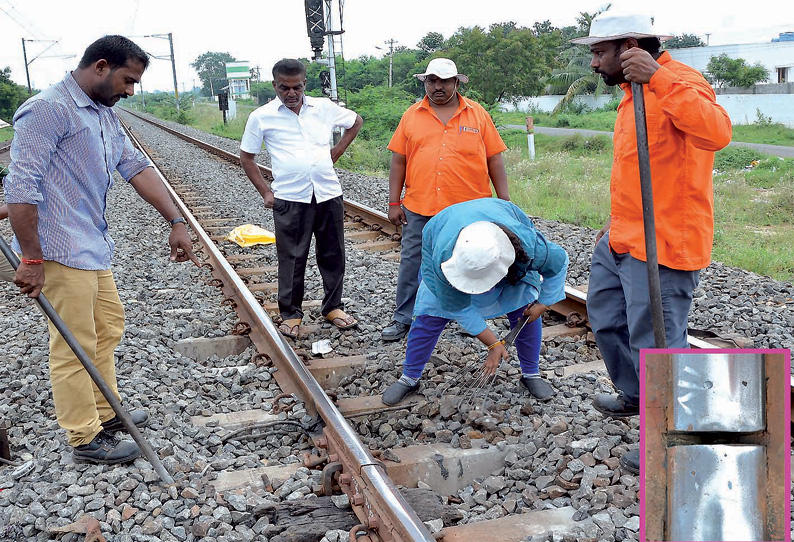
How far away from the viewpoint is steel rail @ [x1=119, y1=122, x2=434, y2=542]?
2770 mm

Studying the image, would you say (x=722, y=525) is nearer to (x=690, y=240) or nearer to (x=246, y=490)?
(x=690, y=240)

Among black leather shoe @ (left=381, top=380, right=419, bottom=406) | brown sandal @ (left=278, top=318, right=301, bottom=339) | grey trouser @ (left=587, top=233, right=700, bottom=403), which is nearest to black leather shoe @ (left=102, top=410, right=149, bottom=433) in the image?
black leather shoe @ (left=381, top=380, right=419, bottom=406)

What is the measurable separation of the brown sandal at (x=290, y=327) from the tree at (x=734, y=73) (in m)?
39.8

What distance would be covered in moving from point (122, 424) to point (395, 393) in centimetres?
143

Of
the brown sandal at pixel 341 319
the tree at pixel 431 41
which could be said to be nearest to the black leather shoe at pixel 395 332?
the brown sandal at pixel 341 319

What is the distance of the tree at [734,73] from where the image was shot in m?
39.5

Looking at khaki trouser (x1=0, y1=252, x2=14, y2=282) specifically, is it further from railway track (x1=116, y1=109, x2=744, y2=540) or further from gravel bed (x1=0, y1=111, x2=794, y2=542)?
railway track (x1=116, y1=109, x2=744, y2=540)

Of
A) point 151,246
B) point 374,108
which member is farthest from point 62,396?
point 374,108

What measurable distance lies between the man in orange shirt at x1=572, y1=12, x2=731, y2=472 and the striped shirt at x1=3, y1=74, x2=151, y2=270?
215cm

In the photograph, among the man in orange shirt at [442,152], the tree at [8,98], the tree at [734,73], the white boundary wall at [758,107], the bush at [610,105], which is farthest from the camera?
the tree at [8,98]

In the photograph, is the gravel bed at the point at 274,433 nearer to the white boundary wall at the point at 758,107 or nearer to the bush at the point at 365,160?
the bush at the point at 365,160

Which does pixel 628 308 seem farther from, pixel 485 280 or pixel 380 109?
pixel 380 109

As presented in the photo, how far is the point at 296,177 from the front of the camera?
520 centimetres

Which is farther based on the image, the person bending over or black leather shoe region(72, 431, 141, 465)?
black leather shoe region(72, 431, 141, 465)
